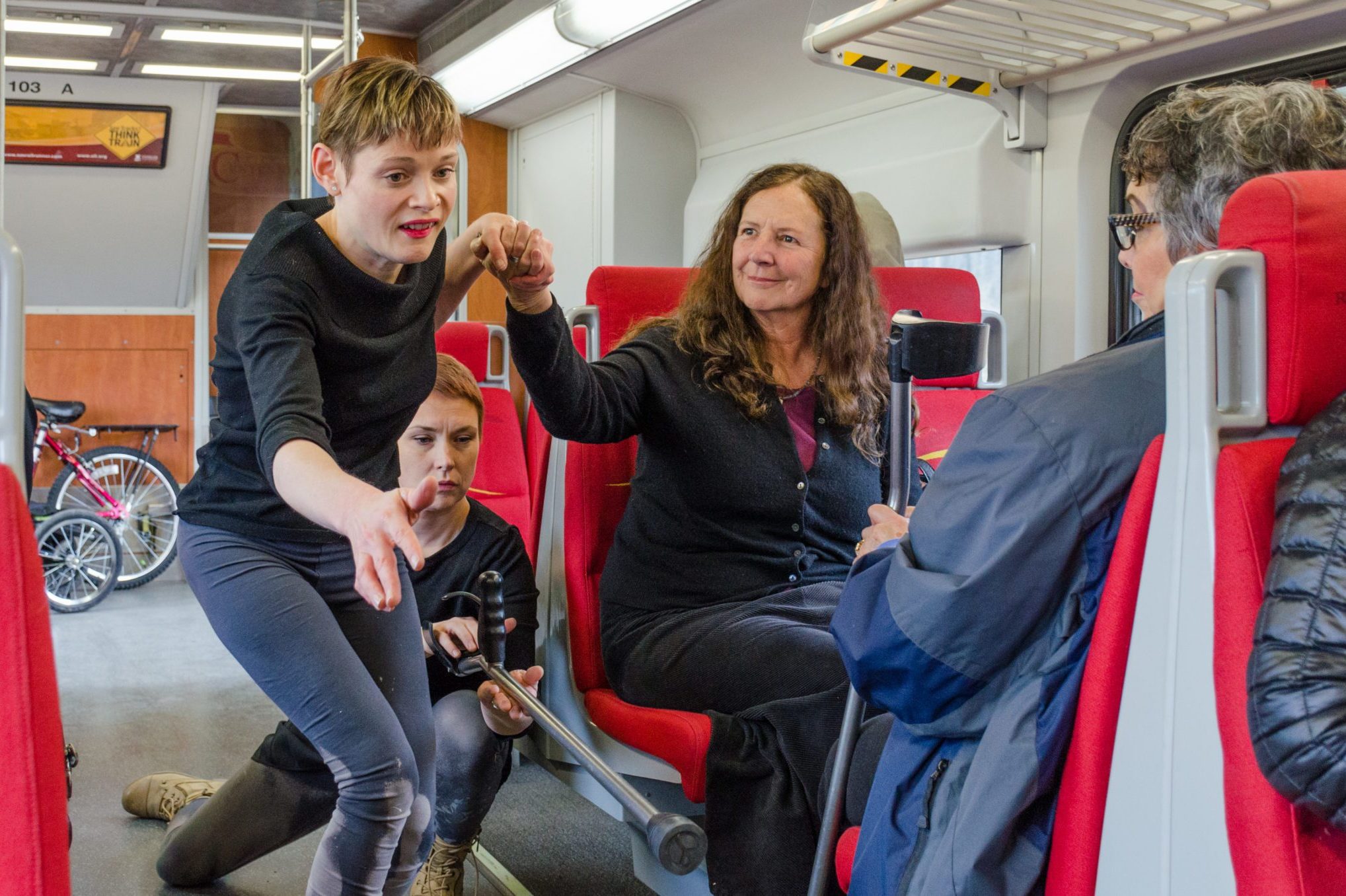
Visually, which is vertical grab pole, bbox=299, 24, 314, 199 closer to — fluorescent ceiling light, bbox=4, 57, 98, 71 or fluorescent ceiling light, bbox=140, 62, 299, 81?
fluorescent ceiling light, bbox=140, 62, 299, 81

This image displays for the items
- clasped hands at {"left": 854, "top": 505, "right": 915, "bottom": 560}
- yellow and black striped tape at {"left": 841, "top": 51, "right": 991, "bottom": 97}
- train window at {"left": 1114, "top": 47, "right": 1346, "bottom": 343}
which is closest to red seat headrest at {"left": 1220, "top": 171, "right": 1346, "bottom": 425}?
clasped hands at {"left": 854, "top": 505, "right": 915, "bottom": 560}

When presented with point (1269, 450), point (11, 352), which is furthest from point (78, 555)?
point (1269, 450)

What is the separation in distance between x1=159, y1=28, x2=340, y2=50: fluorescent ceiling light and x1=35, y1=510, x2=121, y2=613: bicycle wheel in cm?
275

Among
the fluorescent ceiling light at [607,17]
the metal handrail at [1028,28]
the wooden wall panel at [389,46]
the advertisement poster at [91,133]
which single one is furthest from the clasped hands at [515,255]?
the advertisement poster at [91,133]

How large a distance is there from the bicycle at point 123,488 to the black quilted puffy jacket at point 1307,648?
6472mm

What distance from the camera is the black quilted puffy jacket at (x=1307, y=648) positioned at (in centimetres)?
95

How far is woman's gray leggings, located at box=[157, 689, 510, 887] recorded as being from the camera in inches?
95.0

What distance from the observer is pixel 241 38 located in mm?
6863

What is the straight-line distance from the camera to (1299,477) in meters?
1.03

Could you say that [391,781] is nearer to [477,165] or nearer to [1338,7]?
[1338,7]

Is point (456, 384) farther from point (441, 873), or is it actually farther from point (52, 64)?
point (52, 64)

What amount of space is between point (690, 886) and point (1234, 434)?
137cm

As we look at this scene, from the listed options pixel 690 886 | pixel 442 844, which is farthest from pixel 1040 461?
pixel 442 844

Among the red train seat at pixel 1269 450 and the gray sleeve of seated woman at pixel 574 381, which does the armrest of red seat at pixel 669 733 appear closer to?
the gray sleeve of seated woman at pixel 574 381
